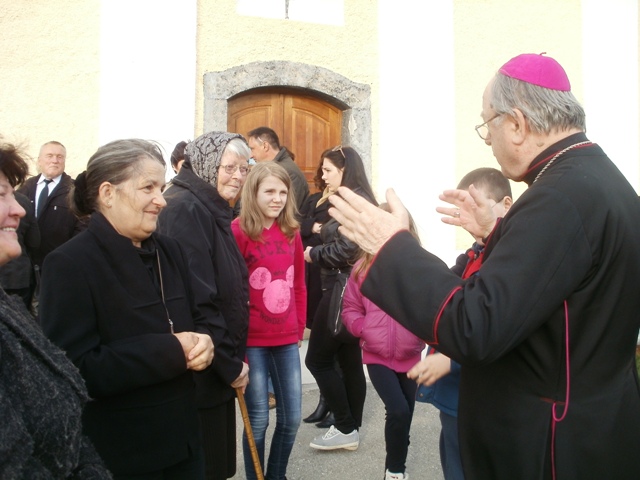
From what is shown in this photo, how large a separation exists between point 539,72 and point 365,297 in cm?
91

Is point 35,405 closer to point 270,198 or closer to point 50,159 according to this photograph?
point 270,198

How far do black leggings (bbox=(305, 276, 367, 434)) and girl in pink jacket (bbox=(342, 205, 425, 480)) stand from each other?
56 cm

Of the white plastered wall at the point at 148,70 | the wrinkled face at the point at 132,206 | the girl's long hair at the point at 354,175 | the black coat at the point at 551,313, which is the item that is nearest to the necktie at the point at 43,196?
the white plastered wall at the point at 148,70

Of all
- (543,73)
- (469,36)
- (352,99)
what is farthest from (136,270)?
(469,36)

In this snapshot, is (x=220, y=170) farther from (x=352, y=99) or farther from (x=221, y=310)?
(x=352, y=99)

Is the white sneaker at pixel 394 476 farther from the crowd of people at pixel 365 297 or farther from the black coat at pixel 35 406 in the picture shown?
the black coat at pixel 35 406

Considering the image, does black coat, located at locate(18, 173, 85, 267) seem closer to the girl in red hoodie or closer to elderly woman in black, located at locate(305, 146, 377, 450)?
elderly woman in black, located at locate(305, 146, 377, 450)

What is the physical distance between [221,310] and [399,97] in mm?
5253

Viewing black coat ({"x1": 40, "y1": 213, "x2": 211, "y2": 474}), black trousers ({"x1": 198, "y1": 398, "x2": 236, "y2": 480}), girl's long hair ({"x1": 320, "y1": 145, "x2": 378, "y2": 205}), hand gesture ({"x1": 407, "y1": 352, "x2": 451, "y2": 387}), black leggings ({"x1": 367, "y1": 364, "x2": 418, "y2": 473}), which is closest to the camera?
black coat ({"x1": 40, "y1": 213, "x2": 211, "y2": 474})

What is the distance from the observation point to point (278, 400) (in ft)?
12.0

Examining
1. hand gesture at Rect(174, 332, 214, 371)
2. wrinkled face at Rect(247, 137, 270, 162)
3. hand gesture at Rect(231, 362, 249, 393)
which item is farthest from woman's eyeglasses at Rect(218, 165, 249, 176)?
wrinkled face at Rect(247, 137, 270, 162)

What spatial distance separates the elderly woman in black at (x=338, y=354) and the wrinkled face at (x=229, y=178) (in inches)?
51.8

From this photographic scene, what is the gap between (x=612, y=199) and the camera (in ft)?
5.53

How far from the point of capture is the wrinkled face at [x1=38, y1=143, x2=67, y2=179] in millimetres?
6184
